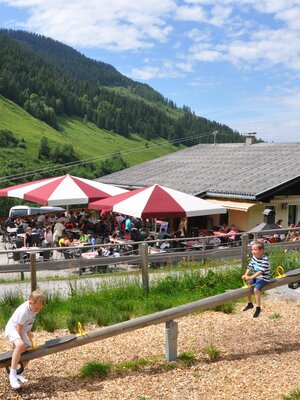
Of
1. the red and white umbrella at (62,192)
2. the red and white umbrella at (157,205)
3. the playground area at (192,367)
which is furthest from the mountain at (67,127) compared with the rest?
the playground area at (192,367)

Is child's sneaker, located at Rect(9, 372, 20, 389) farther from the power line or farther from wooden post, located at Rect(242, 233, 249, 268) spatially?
the power line

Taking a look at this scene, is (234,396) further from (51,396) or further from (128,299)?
(128,299)

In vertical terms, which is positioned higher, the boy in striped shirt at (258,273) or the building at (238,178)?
the building at (238,178)

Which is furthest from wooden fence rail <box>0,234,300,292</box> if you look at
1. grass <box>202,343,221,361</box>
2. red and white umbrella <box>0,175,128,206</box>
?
red and white umbrella <box>0,175,128,206</box>

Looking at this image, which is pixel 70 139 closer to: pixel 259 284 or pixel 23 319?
pixel 259 284

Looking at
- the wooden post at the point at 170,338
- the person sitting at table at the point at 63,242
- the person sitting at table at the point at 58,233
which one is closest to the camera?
the wooden post at the point at 170,338

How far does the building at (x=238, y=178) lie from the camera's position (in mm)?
20781

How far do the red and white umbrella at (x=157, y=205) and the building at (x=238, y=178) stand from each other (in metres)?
5.17

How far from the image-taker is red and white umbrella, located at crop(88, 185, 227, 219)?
1448 cm

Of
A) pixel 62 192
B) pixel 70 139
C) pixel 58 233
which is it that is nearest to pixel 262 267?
pixel 58 233

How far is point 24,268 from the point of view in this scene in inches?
421

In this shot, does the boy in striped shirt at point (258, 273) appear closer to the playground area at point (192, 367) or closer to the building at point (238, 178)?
the playground area at point (192, 367)

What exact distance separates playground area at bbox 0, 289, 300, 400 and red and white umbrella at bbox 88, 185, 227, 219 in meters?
6.13

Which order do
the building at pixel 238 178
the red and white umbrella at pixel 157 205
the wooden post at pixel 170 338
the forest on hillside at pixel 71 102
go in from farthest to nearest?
1. the forest on hillside at pixel 71 102
2. the building at pixel 238 178
3. the red and white umbrella at pixel 157 205
4. the wooden post at pixel 170 338
